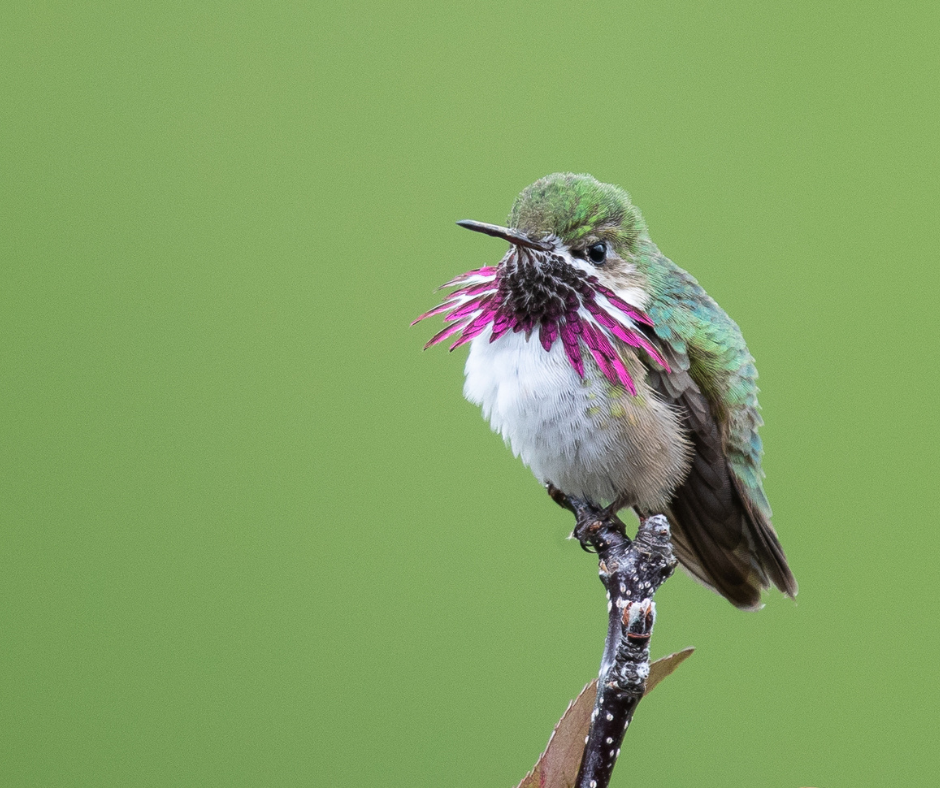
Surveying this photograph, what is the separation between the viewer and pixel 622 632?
1.06 m

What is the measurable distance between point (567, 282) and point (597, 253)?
0.07m

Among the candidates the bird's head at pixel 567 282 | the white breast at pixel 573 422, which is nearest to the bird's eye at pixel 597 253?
the bird's head at pixel 567 282

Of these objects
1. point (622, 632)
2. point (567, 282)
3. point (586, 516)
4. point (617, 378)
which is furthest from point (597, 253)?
point (622, 632)

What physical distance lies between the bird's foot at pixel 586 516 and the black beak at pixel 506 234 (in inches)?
15.1

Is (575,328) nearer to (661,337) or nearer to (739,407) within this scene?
(661,337)

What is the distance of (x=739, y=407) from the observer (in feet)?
5.34

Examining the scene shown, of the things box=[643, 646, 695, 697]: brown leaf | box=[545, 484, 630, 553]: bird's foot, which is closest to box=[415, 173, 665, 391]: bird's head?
box=[545, 484, 630, 553]: bird's foot

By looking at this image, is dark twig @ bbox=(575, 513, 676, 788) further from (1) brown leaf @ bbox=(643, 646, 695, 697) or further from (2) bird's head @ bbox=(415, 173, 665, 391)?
(2) bird's head @ bbox=(415, 173, 665, 391)

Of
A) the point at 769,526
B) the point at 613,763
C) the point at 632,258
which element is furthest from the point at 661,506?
the point at 613,763

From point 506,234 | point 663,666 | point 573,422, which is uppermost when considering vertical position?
point 506,234

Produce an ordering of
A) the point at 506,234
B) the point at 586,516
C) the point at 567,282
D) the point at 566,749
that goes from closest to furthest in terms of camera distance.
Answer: the point at 566,749, the point at 506,234, the point at 567,282, the point at 586,516

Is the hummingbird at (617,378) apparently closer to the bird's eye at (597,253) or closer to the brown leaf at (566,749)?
the bird's eye at (597,253)

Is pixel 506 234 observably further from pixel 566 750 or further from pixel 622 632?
pixel 566 750

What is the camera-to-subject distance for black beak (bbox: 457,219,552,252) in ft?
3.82
